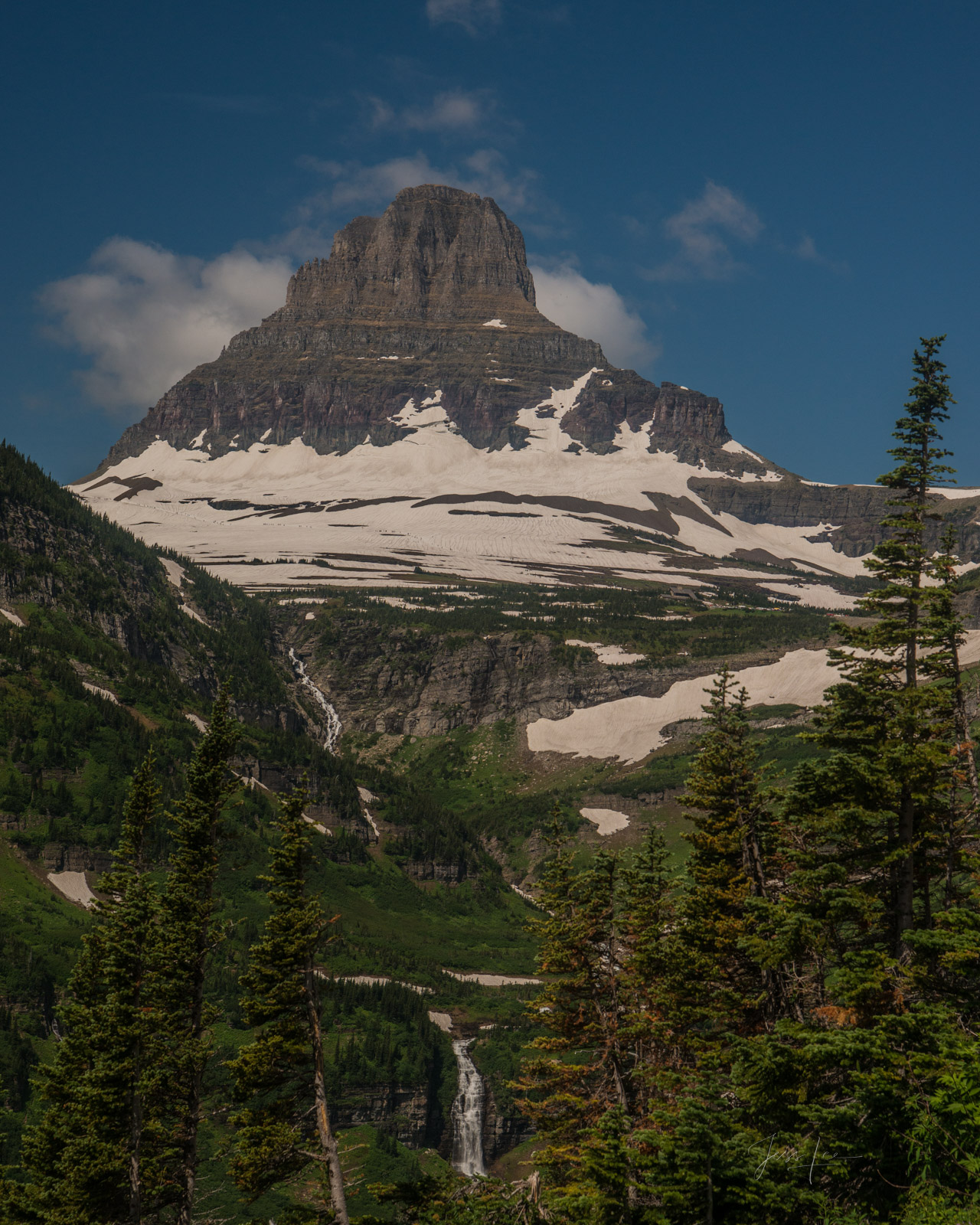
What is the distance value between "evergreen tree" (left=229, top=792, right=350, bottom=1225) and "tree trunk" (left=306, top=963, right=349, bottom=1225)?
27 mm

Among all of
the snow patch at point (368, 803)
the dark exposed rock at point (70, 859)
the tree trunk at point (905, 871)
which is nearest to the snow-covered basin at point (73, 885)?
the dark exposed rock at point (70, 859)

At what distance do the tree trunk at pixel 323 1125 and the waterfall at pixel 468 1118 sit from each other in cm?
8434

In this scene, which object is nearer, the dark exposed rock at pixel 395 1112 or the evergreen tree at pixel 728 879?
the evergreen tree at pixel 728 879

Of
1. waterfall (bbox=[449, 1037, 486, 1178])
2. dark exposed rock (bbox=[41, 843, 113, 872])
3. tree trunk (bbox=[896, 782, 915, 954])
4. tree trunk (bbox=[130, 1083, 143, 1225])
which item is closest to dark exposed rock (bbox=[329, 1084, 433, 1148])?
waterfall (bbox=[449, 1037, 486, 1178])

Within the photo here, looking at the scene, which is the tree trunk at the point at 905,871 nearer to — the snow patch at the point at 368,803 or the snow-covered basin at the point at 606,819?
the snow-covered basin at the point at 606,819

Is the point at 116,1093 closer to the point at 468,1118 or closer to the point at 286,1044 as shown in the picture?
the point at 286,1044

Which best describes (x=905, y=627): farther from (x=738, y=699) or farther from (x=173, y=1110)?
(x=173, y=1110)

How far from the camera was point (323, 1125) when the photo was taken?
30266 millimetres

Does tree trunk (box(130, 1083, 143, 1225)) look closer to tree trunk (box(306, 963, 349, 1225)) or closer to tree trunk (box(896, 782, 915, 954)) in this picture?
tree trunk (box(306, 963, 349, 1225))

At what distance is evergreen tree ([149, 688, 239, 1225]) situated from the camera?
3281 cm

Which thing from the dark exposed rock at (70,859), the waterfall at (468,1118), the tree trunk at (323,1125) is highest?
the tree trunk at (323,1125)

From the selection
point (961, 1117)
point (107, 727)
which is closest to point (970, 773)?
point (961, 1117)

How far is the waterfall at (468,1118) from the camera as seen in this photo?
356ft

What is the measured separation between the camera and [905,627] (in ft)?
94.0
